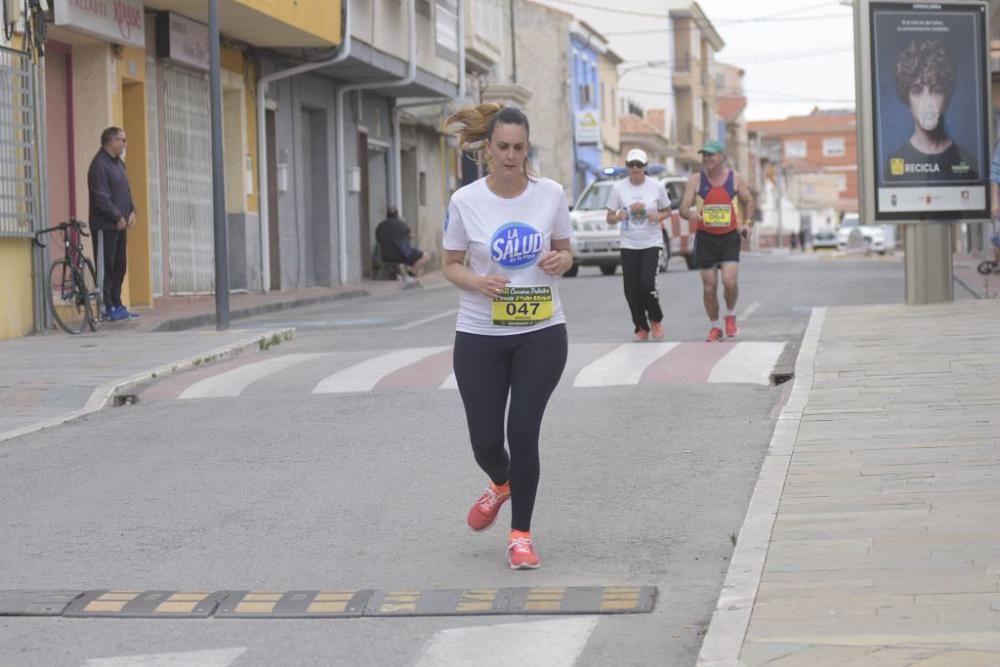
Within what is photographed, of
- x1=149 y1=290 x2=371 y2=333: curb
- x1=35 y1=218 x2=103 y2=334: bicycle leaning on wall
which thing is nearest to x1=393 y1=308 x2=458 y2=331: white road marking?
x1=149 y1=290 x2=371 y2=333: curb

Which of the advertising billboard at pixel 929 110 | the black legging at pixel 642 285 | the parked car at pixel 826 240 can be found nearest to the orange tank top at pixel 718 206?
the black legging at pixel 642 285

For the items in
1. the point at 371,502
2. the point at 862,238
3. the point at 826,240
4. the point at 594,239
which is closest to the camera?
the point at 371,502

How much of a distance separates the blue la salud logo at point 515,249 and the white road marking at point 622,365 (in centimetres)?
544

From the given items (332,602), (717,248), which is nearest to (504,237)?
(332,602)

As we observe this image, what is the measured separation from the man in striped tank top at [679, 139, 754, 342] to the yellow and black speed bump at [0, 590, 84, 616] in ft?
29.9

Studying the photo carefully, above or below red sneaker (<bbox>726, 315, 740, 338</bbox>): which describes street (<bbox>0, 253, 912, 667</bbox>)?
below

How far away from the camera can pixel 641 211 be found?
15258 mm

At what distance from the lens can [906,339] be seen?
45.2ft

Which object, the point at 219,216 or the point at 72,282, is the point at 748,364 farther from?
the point at 72,282

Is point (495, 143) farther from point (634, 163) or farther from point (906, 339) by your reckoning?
point (634, 163)

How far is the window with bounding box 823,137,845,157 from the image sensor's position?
A: 15588 centimetres

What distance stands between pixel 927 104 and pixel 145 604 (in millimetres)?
13239

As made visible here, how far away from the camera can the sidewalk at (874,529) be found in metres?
5.26

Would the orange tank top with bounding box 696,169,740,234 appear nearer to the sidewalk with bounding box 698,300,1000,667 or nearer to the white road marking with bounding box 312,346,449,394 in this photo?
the white road marking with bounding box 312,346,449,394
